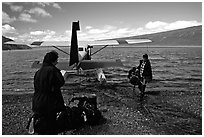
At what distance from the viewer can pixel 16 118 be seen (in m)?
5.80

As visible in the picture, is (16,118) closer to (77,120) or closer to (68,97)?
(77,120)

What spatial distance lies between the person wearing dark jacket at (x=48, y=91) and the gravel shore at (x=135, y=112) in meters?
1.18

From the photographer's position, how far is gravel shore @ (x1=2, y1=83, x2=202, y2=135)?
16.2 ft

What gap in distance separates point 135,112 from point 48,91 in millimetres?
3449

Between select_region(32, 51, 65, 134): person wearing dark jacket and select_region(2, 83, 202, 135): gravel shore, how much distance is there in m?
1.18

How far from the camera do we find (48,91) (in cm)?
367

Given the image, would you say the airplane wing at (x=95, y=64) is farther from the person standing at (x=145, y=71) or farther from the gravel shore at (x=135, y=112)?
the person standing at (x=145, y=71)

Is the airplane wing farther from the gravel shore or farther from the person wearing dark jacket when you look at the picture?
the person wearing dark jacket

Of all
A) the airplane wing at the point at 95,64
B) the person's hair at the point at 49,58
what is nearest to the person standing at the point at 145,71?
the airplane wing at the point at 95,64

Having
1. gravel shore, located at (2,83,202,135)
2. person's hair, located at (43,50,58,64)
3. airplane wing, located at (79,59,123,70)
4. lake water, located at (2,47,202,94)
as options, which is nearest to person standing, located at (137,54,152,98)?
gravel shore, located at (2,83,202,135)

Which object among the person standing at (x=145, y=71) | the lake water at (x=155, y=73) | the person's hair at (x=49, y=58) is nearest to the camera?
the person's hair at (x=49, y=58)

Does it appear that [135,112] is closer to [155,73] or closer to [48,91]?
[48,91]

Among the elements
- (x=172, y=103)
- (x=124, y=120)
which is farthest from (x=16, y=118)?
(x=172, y=103)

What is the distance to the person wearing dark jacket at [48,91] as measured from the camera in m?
3.60
